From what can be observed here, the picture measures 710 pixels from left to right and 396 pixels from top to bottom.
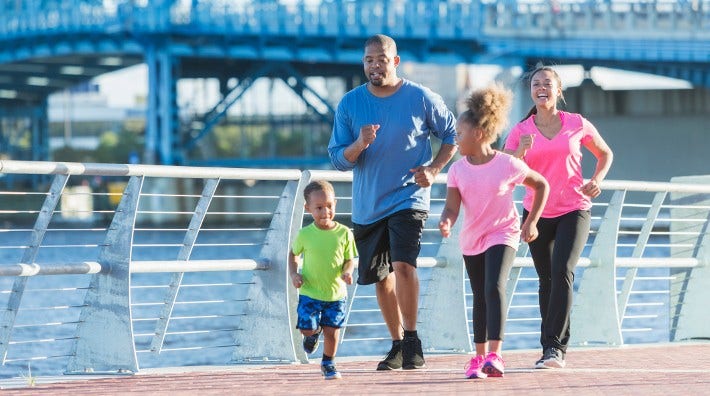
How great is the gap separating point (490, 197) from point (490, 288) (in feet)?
1.33

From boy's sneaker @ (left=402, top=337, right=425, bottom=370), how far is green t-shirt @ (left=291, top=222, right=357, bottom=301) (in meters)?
0.56

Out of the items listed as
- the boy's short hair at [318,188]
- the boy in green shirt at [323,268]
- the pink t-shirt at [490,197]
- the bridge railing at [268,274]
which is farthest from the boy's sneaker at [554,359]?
the boy's short hair at [318,188]

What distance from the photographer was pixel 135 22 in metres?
58.6

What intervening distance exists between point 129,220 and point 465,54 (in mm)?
43589

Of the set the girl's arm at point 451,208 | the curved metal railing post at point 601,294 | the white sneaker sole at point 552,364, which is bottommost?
the curved metal railing post at point 601,294

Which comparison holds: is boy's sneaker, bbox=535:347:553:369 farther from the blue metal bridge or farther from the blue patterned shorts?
the blue metal bridge

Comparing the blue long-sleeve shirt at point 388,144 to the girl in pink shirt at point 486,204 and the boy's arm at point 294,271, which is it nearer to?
the girl in pink shirt at point 486,204

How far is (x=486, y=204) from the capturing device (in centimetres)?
750

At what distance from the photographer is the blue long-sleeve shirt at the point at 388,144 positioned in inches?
310

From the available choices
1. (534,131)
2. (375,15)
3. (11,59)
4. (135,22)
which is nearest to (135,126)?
(11,59)

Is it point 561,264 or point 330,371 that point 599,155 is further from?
point 330,371

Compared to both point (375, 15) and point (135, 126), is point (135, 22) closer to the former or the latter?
point (375, 15)

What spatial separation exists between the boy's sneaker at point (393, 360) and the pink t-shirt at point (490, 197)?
676 mm

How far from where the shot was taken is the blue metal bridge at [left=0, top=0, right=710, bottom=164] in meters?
44.3
